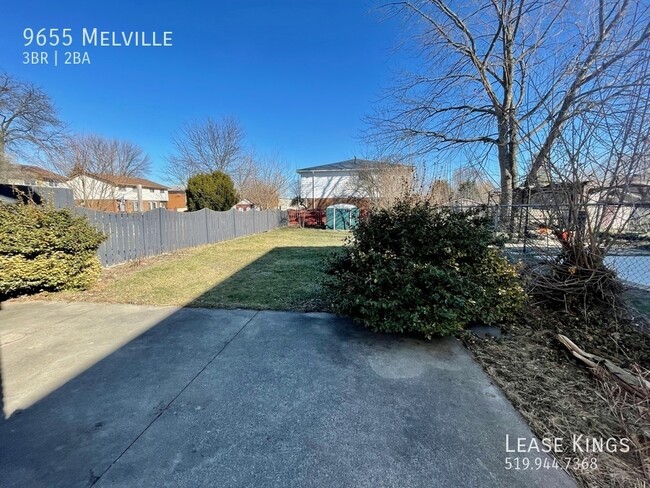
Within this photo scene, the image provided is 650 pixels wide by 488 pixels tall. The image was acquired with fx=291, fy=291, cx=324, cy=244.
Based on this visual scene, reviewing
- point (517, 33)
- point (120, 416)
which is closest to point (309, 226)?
point (517, 33)

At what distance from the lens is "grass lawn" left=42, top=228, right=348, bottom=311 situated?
15.6ft

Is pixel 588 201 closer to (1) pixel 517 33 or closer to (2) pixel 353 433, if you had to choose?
(2) pixel 353 433

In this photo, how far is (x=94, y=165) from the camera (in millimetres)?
21312

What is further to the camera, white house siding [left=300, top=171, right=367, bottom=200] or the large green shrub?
A: white house siding [left=300, top=171, right=367, bottom=200]

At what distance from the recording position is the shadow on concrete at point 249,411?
64.6 inches

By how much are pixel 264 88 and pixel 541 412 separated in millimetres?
14926

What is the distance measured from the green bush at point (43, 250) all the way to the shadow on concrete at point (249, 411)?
4.54 ft

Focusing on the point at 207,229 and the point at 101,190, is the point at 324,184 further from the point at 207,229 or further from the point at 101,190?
the point at 207,229

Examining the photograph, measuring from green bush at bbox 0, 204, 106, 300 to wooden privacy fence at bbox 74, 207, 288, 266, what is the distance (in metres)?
1.16

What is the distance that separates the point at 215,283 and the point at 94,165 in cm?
2226

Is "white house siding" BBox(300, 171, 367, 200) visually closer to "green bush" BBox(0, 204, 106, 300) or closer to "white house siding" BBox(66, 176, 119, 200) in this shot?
"white house siding" BBox(66, 176, 119, 200)

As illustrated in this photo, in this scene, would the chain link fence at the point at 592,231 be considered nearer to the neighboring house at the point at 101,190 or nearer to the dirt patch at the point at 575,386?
the dirt patch at the point at 575,386

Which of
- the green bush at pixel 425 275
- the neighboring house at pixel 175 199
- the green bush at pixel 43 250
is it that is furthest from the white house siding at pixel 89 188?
the neighboring house at pixel 175 199

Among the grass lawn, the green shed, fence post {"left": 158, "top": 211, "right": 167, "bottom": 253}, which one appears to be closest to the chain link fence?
the grass lawn
